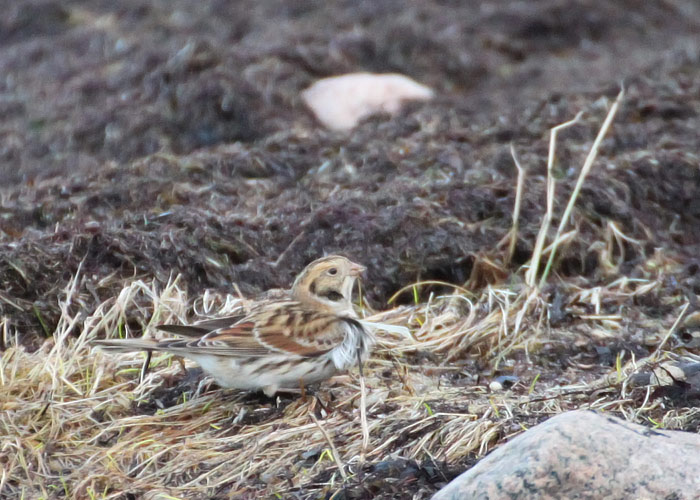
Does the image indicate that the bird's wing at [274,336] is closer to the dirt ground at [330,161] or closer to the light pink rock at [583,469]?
the dirt ground at [330,161]

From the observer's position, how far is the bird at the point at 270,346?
491cm

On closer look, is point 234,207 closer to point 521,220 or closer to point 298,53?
point 521,220

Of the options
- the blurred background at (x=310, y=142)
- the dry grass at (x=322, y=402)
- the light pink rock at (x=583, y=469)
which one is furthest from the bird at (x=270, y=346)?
the light pink rock at (x=583, y=469)

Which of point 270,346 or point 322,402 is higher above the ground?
point 270,346

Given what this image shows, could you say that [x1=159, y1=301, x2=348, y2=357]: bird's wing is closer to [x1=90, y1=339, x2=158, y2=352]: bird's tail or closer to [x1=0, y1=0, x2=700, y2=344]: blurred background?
[x1=90, y1=339, x2=158, y2=352]: bird's tail

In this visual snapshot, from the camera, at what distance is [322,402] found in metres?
5.00

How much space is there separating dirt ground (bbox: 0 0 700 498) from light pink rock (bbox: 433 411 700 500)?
54cm

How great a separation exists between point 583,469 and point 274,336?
6.04 ft

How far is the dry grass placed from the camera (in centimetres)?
442

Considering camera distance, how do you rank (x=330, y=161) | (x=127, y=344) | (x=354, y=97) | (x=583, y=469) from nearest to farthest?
(x=583, y=469) → (x=127, y=344) → (x=330, y=161) → (x=354, y=97)

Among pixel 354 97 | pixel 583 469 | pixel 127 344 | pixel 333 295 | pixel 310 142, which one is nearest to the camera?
pixel 583 469

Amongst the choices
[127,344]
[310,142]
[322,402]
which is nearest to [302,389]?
[322,402]

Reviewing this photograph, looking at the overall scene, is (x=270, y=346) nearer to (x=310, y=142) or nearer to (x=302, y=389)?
(x=302, y=389)

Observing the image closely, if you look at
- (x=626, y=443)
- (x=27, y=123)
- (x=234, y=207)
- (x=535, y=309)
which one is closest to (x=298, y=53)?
(x=27, y=123)
